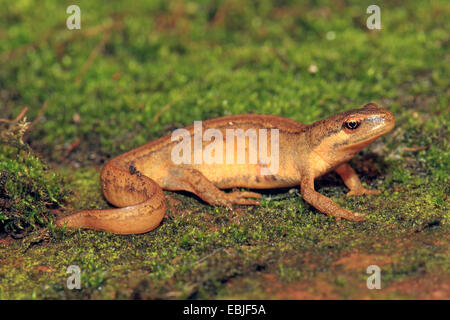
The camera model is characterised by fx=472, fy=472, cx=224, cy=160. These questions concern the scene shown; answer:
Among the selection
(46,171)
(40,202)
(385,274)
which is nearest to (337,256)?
(385,274)

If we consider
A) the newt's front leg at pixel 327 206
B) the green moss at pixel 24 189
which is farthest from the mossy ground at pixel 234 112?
the green moss at pixel 24 189

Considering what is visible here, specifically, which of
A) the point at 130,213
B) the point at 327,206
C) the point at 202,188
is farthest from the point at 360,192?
the point at 130,213

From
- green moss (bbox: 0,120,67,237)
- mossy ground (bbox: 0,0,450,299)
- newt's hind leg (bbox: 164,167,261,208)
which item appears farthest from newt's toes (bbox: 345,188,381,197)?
green moss (bbox: 0,120,67,237)

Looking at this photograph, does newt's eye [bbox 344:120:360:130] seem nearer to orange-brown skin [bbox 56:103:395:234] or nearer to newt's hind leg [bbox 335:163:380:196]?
orange-brown skin [bbox 56:103:395:234]

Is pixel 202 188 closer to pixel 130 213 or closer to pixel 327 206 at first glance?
pixel 130 213

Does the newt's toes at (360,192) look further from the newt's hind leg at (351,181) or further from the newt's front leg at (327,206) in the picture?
the newt's front leg at (327,206)
